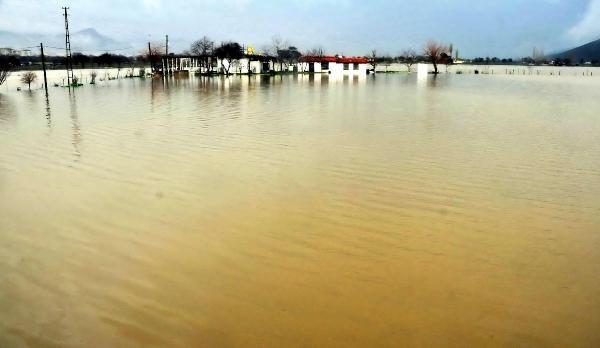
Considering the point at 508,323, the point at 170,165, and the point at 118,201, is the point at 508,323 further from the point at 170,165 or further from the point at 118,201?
the point at 170,165

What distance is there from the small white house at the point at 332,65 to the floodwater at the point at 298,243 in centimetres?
6504

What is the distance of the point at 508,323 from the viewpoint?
189 inches

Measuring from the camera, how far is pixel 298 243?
22.2 ft

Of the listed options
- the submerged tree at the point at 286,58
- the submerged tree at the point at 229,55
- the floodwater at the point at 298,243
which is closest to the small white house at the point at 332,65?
the submerged tree at the point at 286,58

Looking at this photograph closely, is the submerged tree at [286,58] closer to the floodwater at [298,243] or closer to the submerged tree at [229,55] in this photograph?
the submerged tree at [229,55]

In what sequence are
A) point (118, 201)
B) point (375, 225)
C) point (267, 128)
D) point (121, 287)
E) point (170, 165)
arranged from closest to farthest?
1. point (121, 287)
2. point (375, 225)
3. point (118, 201)
4. point (170, 165)
5. point (267, 128)

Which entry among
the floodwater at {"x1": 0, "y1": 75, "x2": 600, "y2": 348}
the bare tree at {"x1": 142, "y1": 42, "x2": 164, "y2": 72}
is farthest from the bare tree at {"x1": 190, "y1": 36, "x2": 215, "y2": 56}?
the floodwater at {"x1": 0, "y1": 75, "x2": 600, "y2": 348}

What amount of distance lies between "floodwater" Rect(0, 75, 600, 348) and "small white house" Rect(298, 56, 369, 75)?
65.0 meters

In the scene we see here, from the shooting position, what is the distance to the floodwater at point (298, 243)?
476 centimetres

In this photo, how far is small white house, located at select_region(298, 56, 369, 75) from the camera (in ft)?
254

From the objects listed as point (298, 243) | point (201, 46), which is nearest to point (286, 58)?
point (201, 46)

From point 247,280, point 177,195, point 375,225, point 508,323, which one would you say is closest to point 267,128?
point 177,195

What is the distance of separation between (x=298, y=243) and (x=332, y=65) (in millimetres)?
72742

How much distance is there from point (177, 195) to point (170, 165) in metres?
2.45
